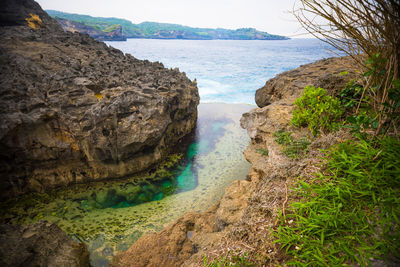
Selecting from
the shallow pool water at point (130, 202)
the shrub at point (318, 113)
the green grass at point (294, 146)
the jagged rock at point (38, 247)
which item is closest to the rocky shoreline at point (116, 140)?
the jagged rock at point (38, 247)

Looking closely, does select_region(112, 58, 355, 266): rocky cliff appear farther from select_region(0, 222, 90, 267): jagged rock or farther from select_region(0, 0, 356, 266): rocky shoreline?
select_region(0, 222, 90, 267): jagged rock

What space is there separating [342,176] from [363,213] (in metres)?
0.50

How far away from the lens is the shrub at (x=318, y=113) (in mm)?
3410

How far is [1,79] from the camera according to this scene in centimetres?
548

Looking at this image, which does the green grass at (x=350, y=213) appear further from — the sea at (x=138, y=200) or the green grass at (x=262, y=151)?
the green grass at (x=262, y=151)

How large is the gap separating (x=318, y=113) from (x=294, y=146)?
815 mm

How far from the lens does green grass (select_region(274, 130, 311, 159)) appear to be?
3.32 metres

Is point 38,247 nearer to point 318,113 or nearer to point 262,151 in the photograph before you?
point 262,151

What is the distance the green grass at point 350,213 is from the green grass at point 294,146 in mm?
1162

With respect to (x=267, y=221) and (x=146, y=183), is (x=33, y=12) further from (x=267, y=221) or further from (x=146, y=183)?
(x=267, y=221)

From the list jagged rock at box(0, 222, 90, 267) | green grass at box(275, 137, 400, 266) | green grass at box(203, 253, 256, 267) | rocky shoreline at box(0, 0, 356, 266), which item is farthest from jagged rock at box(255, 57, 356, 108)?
jagged rock at box(0, 222, 90, 267)

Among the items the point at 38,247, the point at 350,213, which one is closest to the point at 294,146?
the point at 350,213

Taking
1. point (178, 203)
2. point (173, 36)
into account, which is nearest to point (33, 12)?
point (178, 203)

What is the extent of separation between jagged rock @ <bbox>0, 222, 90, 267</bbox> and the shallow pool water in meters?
1.39
